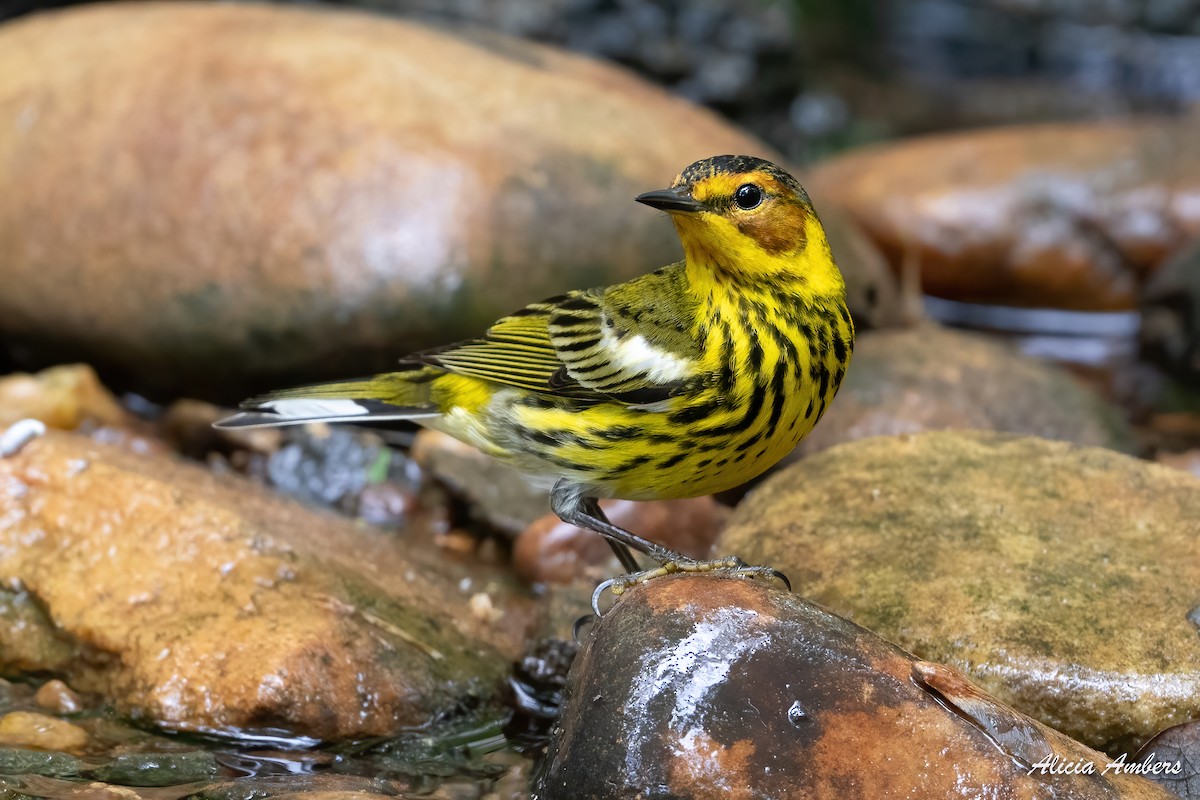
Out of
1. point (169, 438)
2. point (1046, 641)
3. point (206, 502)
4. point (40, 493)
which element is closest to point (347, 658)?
point (206, 502)

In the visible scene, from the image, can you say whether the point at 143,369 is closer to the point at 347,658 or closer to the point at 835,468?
the point at 347,658

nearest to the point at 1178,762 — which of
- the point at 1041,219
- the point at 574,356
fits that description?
the point at 574,356

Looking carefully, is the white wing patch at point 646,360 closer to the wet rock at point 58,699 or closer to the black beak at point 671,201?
the black beak at point 671,201

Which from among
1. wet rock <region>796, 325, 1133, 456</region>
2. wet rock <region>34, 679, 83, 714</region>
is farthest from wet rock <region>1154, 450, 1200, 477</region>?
wet rock <region>34, 679, 83, 714</region>

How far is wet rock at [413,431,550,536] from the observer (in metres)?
5.68

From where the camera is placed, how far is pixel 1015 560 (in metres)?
3.93

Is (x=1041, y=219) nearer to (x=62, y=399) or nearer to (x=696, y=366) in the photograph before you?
(x=696, y=366)

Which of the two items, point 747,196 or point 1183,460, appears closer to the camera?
point 747,196

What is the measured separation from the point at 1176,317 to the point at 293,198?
16.7ft

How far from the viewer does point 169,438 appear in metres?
6.51

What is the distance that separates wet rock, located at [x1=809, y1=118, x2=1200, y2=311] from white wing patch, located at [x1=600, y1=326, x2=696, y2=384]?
184 inches

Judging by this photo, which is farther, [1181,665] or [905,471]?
[905,471]

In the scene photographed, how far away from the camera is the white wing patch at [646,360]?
12.4 ft

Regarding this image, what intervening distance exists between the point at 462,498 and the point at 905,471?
213cm
